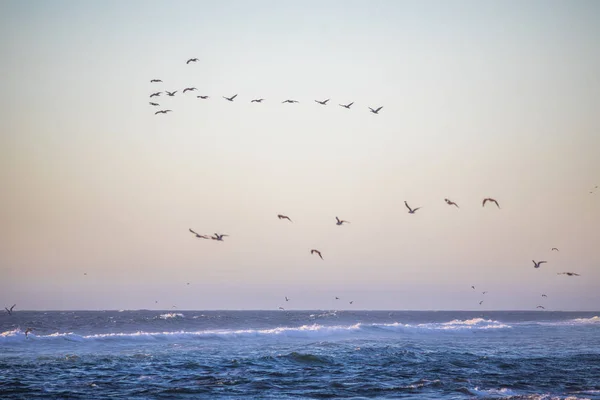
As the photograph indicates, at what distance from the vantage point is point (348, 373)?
1172 inches

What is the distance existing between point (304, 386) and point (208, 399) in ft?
15.9

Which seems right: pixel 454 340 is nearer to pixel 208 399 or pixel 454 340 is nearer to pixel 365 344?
pixel 365 344

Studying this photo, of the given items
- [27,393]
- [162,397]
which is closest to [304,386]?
[162,397]

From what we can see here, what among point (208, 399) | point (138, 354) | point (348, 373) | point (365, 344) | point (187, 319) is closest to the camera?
point (208, 399)

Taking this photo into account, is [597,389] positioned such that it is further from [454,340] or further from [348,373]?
[454,340]

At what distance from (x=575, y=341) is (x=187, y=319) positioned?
43.2 metres

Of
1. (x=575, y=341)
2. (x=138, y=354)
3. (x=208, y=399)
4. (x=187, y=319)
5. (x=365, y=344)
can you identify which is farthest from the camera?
(x=187, y=319)

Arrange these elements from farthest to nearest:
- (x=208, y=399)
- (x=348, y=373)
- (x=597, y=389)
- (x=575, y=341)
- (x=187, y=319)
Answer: (x=187, y=319) < (x=575, y=341) < (x=348, y=373) < (x=597, y=389) < (x=208, y=399)

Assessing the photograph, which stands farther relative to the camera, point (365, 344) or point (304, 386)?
point (365, 344)

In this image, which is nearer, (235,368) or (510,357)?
(235,368)

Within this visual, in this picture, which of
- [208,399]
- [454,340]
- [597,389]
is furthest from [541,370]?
[454,340]

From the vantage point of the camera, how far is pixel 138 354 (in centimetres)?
3753

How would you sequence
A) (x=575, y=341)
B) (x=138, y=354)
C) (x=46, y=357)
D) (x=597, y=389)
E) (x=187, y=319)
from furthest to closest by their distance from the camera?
(x=187, y=319) < (x=575, y=341) < (x=138, y=354) < (x=46, y=357) < (x=597, y=389)

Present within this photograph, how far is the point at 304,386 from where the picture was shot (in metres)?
26.2
